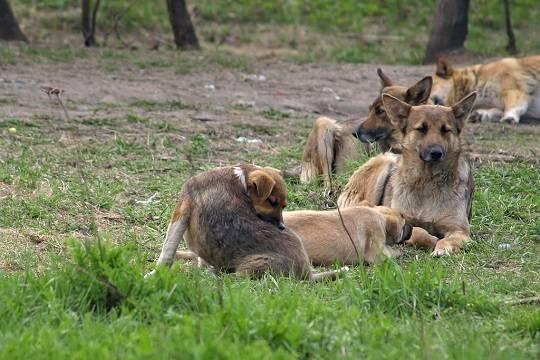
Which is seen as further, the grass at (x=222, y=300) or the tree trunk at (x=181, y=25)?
the tree trunk at (x=181, y=25)

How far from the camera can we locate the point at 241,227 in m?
6.87

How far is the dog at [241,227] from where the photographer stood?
685 centimetres

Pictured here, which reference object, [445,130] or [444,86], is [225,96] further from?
[445,130]

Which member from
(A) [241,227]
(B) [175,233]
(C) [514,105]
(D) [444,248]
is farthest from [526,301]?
(C) [514,105]

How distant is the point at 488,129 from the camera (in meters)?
14.2

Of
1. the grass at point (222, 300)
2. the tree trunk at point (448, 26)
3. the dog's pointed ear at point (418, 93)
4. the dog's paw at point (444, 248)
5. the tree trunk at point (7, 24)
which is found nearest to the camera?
the grass at point (222, 300)

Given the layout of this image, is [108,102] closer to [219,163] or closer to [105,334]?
[219,163]

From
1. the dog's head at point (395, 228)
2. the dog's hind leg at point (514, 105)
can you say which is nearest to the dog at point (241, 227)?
the dog's head at point (395, 228)

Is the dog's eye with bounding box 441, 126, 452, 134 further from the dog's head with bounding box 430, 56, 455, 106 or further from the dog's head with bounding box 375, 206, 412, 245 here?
the dog's head with bounding box 430, 56, 455, 106

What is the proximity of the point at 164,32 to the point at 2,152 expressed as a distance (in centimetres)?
998

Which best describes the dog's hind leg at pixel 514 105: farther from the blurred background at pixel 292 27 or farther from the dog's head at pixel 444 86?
the blurred background at pixel 292 27

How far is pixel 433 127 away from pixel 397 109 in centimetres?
38

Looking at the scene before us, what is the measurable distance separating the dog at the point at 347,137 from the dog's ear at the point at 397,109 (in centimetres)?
158

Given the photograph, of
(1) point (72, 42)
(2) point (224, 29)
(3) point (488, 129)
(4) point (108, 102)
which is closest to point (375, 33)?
(2) point (224, 29)
